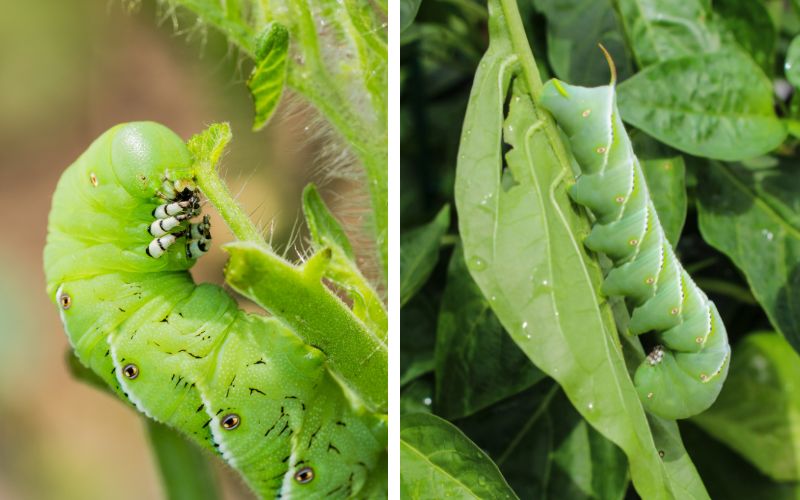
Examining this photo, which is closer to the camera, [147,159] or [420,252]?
[147,159]

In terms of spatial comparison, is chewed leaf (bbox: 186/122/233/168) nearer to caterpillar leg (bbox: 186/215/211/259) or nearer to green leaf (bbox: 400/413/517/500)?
caterpillar leg (bbox: 186/215/211/259)

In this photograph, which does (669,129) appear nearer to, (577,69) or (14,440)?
(577,69)

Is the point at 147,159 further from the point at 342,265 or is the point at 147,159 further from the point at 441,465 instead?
the point at 441,465

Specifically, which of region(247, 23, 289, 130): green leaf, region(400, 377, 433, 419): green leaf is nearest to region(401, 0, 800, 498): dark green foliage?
region(400, 377, 433, 419): green leaf

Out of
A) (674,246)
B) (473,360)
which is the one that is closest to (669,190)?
(674,246)

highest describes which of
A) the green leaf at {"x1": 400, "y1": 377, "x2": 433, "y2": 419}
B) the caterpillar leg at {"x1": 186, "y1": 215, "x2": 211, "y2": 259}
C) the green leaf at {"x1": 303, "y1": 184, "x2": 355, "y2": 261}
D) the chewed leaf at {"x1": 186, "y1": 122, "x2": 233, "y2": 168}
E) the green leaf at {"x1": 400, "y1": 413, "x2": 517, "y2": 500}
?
the chewed leaf at {"x1": 186, "y1": 122, "x2": 233, "y2": 168}

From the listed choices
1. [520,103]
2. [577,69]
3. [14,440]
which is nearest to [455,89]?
[577,69]

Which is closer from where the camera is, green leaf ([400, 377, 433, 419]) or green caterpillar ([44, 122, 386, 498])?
green caterpillar ([44, 122, 386, 498])
